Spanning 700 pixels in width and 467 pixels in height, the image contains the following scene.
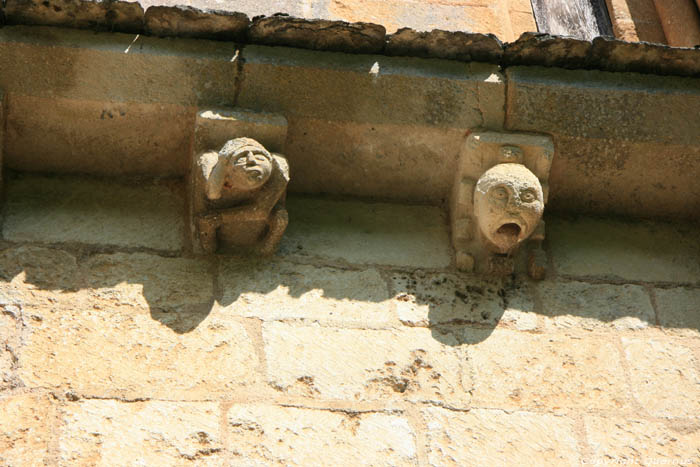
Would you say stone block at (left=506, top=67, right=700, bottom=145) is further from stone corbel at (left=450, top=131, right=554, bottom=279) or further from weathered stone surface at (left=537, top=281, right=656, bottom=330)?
weathered stone surface at (left=537, top=281, right=656, bottom=330)

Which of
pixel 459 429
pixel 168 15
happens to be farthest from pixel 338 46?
pixel 459 429

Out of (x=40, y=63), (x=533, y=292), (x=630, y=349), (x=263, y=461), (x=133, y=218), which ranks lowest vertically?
(x=263, y=461)

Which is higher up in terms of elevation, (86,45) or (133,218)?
→ (86,45)

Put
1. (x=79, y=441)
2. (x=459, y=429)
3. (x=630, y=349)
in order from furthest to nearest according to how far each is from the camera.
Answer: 1. (x=630, y=349)
2. (x=459, y=429)
3. (x=79, y=441)

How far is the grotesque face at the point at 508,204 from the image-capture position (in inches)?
138

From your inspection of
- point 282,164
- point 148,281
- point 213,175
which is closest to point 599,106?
point 282,164

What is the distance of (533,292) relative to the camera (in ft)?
12.4

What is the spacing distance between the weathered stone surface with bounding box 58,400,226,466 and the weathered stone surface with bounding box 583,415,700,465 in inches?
54.4

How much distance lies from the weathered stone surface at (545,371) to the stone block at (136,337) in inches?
35.6

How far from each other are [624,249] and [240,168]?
176 cm

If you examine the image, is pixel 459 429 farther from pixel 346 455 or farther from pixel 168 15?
pixel 168 15

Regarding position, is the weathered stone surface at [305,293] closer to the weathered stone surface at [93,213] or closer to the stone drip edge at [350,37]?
the weathered stone surface at [93,213]

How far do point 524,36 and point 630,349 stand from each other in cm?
136

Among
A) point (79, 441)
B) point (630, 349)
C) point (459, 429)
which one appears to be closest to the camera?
point (79, 441)
